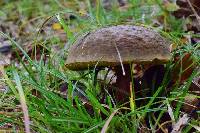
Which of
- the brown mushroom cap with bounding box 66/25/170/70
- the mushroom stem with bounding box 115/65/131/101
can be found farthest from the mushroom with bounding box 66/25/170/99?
the mushroom stem with bounding box 115/65/131/101

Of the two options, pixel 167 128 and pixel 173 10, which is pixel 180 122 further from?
pixel 173 10

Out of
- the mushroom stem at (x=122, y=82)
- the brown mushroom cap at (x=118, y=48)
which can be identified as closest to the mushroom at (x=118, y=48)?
the brown mushroom cap at (x=118, y=48)

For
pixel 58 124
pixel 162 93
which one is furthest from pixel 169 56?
pixel 58 124

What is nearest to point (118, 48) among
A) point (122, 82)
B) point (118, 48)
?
point (118, 48)

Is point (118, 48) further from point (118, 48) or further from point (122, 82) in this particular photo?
point (122, 82)

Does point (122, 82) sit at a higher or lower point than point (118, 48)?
lower

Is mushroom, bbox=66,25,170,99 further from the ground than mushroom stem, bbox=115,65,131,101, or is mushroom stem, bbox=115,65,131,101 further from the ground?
mushroom, bbox=66,25,170,99

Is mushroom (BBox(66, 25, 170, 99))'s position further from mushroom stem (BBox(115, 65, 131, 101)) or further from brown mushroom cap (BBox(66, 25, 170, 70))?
mushroom stem (BBox(115, 65, 131, 101))
